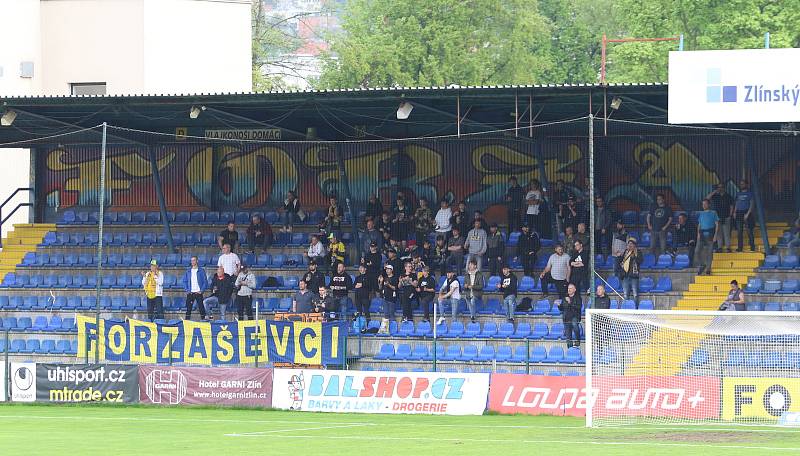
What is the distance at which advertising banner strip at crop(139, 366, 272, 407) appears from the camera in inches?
1228

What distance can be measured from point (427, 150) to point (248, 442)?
18.0 metres

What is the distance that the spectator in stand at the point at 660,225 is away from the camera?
35.1m

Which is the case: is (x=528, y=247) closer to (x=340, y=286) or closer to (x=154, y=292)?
(x=340, y=286)

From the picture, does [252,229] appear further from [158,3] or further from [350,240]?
[158,3]

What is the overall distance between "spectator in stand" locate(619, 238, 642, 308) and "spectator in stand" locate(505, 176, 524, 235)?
4.72 meters

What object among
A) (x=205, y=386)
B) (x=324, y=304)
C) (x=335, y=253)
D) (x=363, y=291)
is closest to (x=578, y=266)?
(x=363, y=291)

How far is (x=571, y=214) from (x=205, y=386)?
34.2 ft

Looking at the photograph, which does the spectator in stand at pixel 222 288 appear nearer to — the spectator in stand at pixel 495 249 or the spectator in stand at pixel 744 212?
the spectator in stand at pixel 495 249

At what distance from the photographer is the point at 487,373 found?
3009 centimetres

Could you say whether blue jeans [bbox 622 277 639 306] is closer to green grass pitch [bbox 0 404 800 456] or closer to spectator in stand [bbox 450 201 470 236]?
spectator in stand [bbox 450 201 470 236]

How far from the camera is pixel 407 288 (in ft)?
111

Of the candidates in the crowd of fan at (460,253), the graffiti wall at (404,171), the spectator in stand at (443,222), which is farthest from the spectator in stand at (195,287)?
the spectator in stand at (443,222)

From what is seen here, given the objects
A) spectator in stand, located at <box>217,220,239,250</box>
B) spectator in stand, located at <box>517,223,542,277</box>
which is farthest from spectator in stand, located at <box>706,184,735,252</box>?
spectator in stand, located at <box>217,220,239,250</box>

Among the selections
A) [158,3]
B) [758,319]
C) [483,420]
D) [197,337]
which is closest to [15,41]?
[158,3]
